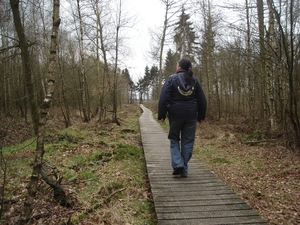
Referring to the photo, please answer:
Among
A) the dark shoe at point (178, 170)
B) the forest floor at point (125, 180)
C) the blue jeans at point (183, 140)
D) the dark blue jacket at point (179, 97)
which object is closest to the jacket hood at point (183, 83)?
the dark blue jacket at point (179, 97)

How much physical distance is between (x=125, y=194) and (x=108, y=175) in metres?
1.02

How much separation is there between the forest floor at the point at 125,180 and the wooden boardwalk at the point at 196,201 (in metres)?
0.29

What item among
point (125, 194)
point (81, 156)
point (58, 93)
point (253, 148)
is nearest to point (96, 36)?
point (58, 93)

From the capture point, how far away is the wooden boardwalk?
296cm

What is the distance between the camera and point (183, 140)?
14.7 feet

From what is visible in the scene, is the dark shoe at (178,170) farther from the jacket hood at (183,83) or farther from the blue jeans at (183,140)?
the jacket hood at (183,83)

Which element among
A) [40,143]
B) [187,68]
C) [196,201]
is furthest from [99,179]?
[187,68]

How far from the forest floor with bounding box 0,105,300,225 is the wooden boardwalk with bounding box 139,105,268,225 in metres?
0.29

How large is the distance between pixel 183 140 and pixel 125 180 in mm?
1433

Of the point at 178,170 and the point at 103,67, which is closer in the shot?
the point at 178,170

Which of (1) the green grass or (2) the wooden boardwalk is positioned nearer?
(2) the wooden boardwalk

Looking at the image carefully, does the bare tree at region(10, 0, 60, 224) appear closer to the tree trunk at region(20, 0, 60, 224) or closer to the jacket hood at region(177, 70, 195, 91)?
the tree trunk at region(20, 0, 60, 224)

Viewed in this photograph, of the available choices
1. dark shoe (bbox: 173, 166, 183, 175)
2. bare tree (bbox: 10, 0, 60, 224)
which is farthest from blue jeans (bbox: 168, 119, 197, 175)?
bare tree (bbox: 10, 0, 60, 224)

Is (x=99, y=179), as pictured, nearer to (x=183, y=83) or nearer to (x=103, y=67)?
(x=183, y=83)
